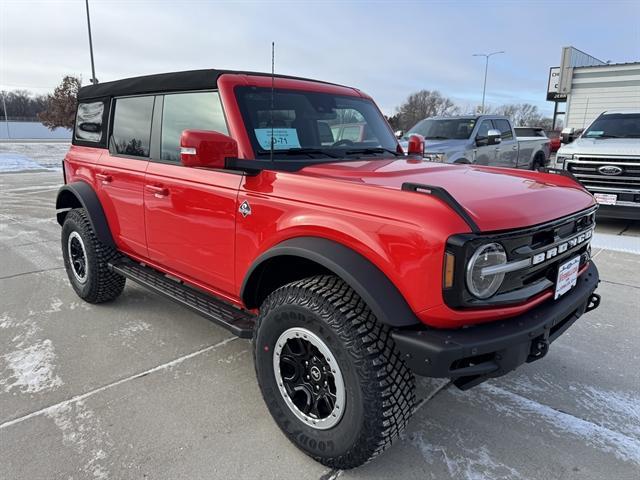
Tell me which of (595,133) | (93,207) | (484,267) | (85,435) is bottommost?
(85,435)

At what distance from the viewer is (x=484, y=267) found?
1.93 metres

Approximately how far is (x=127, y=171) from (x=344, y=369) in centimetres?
241

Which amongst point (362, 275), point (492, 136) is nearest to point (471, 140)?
point (492, 136)

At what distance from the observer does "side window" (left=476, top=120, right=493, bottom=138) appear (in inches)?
376

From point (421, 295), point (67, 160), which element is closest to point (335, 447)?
point (421, 295)

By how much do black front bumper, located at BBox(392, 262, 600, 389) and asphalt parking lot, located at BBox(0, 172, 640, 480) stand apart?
2.00 ft

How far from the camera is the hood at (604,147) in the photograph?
7.07 metres

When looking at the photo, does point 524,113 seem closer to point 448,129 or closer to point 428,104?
point 428,104

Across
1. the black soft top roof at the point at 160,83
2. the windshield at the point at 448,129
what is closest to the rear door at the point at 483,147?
the windshield at the point at 448,129

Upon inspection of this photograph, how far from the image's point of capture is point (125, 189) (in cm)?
361

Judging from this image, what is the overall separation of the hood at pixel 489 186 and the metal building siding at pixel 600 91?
850 inches

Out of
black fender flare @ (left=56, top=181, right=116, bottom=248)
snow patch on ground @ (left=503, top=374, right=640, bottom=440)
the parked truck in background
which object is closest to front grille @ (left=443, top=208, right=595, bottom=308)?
snow patch on ground @ (left=503, top=374, right=640, bottom=440)

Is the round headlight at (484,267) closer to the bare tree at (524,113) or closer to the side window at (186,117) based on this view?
the side window at (186,117)

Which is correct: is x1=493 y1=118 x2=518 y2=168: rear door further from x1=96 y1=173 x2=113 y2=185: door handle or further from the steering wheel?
x1=96 y1=173 x2=113 y2=185: door handle
